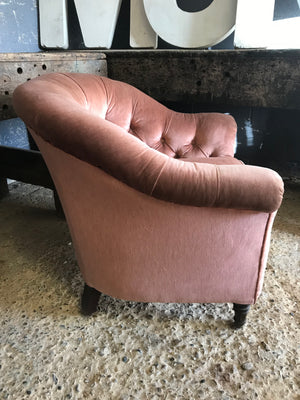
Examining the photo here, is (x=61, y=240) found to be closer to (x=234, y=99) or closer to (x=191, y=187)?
(x=191, y=187)

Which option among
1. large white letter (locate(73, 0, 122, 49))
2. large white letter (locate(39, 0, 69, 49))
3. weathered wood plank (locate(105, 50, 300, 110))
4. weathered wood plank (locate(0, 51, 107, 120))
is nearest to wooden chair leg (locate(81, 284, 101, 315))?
weathered wood plank (locate(0, 51, 107, 120))

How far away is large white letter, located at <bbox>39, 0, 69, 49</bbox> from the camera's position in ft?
7.35

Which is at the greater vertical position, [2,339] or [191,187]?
[191,187]

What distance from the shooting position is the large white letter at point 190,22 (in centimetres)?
191

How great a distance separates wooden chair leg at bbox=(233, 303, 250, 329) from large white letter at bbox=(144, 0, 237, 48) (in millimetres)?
1622

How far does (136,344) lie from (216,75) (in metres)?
1.51

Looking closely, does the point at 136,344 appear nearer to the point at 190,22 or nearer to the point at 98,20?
the point at 190,22

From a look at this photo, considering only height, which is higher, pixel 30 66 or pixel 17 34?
pixel 17 34

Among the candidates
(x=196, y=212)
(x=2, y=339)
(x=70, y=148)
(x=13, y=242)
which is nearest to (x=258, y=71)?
(x=196, y=212)

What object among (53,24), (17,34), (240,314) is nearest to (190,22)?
(53,24)

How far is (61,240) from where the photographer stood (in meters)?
1.61

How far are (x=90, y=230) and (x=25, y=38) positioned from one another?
→ 1.89 metres

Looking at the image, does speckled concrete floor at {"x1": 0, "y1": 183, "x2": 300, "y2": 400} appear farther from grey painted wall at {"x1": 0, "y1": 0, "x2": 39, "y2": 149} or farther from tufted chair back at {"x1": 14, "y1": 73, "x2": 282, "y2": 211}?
grey painted wall at {"x1": 0, "y1": 0, "x2": 39, "y2": 149}

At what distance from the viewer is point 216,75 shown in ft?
6.05
